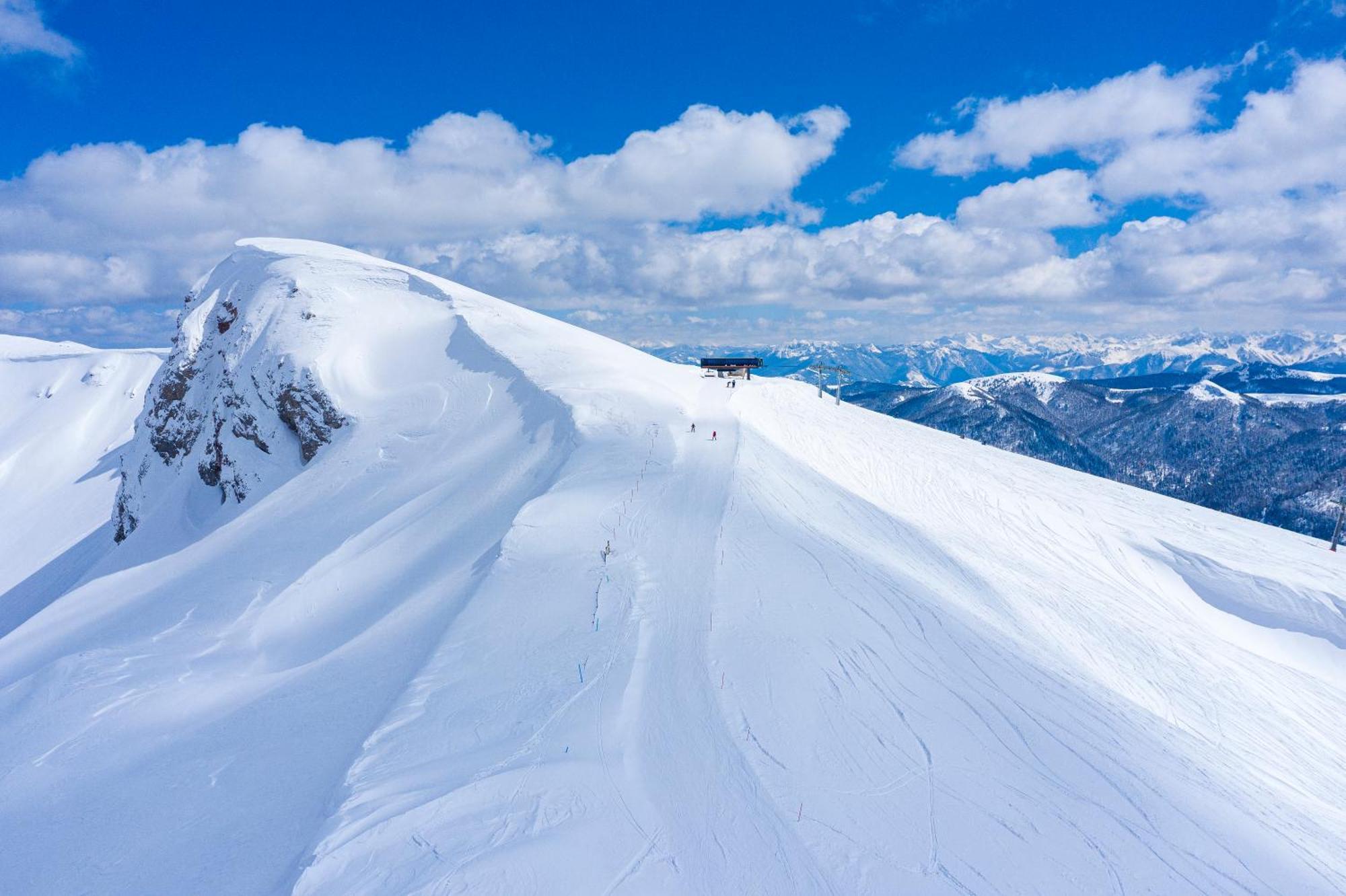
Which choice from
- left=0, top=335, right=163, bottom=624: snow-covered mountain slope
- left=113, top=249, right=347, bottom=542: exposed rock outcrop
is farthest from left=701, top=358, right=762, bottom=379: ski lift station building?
left=0, top=335, right=163, bottom=624: snow-covered mountain slope

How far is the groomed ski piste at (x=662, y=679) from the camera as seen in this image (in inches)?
376

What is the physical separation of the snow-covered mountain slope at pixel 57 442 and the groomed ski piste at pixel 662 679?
202 ft

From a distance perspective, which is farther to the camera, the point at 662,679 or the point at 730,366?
the point at 730,366

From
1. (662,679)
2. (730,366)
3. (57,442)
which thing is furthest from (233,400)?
(57,442)

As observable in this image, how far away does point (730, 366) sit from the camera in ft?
208

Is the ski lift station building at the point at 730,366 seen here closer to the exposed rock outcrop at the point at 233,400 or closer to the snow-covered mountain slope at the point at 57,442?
the exposed rock outcrop at the point at 233,400

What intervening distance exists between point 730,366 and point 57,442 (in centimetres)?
15548

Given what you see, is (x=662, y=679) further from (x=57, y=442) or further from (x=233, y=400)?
(x=57, y=442)

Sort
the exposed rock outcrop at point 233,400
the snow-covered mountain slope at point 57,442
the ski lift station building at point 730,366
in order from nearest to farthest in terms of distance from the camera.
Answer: the exposed rock outcrop at point 233,400
the ski lift station building at point 730,366
the snow-covered mountain slope at point 57,442

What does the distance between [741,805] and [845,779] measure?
6.80 feet

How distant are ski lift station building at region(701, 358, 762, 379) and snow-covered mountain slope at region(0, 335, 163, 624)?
234 ft

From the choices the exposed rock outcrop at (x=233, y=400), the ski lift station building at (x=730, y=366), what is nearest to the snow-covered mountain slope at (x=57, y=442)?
the exposed rock outcrop at (x=233, y=400)

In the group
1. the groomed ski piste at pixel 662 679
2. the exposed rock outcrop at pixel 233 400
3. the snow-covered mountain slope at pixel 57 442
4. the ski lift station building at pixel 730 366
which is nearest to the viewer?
the groomed ski piste at pixel 662 679

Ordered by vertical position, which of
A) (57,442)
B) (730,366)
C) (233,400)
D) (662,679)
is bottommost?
(57,442)
